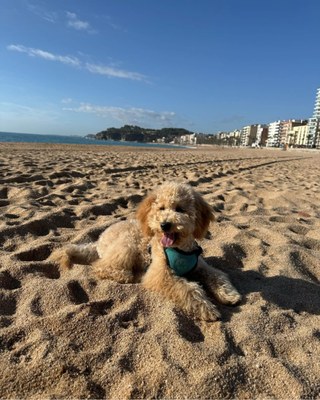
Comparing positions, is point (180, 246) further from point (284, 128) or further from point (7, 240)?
point (284, 128)

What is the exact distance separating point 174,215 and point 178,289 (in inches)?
24.6

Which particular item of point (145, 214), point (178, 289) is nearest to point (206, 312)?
point (178, 289)

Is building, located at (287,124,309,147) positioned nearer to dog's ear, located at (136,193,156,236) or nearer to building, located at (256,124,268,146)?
→ building, located at (256,124,268,146)

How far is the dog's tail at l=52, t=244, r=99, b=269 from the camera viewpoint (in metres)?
3.46

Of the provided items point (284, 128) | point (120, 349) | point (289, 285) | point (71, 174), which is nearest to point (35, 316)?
point (120, 349)

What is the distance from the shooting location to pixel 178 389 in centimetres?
188

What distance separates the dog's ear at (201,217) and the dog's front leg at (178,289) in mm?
386

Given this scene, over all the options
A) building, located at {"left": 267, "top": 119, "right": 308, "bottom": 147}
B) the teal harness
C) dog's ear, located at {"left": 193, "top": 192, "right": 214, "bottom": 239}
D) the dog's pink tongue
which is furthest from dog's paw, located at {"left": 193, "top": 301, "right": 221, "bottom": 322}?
building, located at {"left": 267, "top": 119, "right": 308, "bottom": 147}

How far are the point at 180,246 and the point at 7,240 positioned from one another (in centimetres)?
216


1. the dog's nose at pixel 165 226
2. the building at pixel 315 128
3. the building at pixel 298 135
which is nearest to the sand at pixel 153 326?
the dog's nose at pixel 165 226

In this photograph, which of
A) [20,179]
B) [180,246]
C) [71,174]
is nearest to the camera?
[180,246]

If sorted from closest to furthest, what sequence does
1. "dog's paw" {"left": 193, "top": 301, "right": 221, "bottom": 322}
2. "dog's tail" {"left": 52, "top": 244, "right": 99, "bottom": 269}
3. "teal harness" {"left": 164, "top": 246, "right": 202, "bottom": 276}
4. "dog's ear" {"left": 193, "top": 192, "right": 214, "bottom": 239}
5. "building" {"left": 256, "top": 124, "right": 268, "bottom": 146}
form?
"dog's paw" {"left": 193, "top": 301, "right": 221, "bottom": 322}
"teal harness" {"left": 164, "top": 246, "right": 202, "bottom": 276}
"dog's ear" {"left": 193, "top": 192, "right": 214, "bottom": 239}
"dog's tail" {"left": 52, "top": 244, "right": 99, "bottom": 269}
"building" {"left": 256, "top": 124, "right": 268, "bottom": 146}

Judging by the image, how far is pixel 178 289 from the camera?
9.41ft

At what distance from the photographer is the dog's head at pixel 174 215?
293cm
